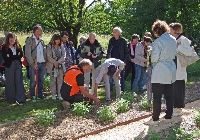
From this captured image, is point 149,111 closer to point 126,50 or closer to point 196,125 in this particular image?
point 196,125

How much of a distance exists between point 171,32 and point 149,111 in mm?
A: 1827

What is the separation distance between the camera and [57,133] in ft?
22.0

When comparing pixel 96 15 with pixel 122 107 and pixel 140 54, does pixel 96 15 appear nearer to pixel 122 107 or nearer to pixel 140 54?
pixel 140 54

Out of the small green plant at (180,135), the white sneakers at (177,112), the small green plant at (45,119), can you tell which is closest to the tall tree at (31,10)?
the small green plant at (45,119)

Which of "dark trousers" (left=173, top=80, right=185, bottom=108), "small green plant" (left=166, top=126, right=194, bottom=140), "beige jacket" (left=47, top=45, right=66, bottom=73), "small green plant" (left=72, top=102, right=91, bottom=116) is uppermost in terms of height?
A: "beige jacket" (left=47, top=45, right=66, bottom=73)

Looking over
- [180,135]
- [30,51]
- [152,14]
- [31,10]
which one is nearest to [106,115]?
[180,135]

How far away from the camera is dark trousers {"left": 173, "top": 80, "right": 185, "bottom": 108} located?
6.93 meters

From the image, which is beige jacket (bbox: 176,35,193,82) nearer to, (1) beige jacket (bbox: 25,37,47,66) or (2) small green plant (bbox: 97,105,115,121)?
(2) small green plant (bbox: 97,105,115,121)

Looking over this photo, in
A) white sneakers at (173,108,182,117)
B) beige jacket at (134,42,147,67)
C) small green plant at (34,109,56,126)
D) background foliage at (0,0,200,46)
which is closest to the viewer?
white sneakers at (173,108,182,117)

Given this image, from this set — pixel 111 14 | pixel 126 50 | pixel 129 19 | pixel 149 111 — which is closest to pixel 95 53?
pixel 126 50

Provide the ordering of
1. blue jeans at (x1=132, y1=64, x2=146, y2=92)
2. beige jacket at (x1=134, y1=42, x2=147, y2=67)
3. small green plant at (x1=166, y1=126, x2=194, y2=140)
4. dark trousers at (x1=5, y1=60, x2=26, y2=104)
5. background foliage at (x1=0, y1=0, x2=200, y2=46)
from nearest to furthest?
1. small green plant at (x1=166, y1=126, x2=194, y2=140)
2. dark trousers at (x1=5, y1=60, x2=26, y2=104)
3. beige jacket at (x1=134, y1=42, x2=147, y2=67)
4. blue jeans at (x1=132, y1=64, x2=146, y2=92)
5. background foliage at (x1=0, y1=0, x2=200, y2=46)

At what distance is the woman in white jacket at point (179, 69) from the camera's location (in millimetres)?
6711

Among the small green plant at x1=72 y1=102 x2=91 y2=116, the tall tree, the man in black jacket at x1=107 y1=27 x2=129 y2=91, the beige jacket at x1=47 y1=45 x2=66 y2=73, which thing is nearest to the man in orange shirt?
the small green plant at x1=72 y1=102 x2=91 y2=116

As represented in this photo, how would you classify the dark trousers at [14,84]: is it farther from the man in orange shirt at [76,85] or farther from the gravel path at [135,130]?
the gravel path at [135,130]
